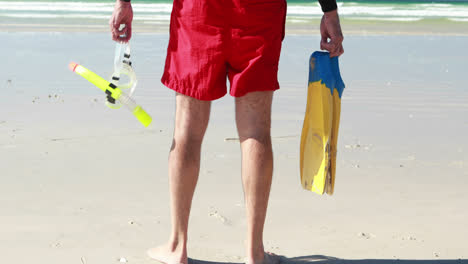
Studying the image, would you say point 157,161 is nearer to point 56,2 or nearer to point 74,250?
point 74,250

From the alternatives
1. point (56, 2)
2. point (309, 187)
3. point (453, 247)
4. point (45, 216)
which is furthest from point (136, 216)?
point (56, 2)

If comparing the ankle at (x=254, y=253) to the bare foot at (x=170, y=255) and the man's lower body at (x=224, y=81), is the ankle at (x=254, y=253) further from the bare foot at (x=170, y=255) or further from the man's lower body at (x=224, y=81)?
the bare foot at (x=170, y=255)

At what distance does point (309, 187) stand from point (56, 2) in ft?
66.7

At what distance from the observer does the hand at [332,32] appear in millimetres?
2571

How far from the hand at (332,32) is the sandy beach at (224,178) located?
0.83 m

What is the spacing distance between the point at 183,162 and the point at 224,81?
35cm

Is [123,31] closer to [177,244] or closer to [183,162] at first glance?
[183,162]

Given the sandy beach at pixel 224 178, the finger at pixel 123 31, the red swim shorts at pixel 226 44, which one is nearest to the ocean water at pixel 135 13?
the sandy beach at pixel 224 178

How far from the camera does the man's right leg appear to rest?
2.56 meters

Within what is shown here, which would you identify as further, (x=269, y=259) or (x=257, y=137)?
(x=269, y=259)

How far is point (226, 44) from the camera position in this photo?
244cm

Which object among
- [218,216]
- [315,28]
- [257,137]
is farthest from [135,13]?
[257,137]

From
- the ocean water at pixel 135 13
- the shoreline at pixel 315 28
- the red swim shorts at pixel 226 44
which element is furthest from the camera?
the ocean water at pixel 135 13

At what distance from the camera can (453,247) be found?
2.85m
